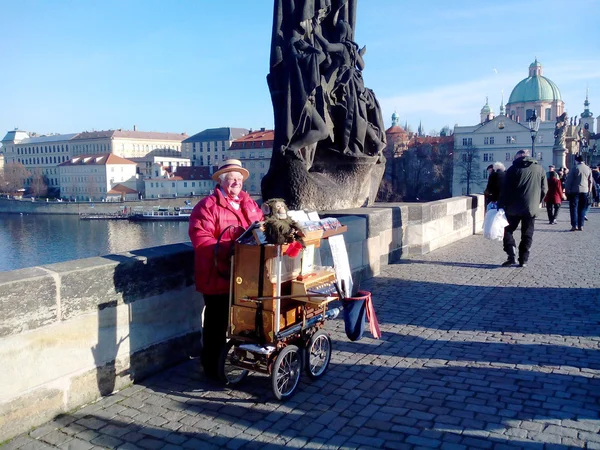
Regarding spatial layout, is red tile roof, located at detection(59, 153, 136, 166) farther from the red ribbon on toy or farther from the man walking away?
the red ribbon on toy

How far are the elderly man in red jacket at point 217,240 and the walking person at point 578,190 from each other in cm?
1183

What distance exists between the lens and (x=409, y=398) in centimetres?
389

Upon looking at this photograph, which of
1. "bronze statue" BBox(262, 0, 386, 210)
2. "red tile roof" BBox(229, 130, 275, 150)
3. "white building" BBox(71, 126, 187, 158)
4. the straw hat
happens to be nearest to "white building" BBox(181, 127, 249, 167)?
"white building" BBox(71, 126, 187, 158)

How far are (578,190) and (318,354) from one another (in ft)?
38.1

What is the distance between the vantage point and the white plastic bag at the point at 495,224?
9406mm

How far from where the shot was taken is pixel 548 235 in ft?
43.2

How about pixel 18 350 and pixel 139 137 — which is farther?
pixel 139 137

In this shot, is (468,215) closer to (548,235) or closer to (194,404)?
(548,235)

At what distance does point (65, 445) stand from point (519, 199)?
747cm

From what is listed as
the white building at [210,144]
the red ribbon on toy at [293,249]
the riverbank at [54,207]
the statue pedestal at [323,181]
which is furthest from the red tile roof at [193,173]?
the red ribbon on toy at [293,249]

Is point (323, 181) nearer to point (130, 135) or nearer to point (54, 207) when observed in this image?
point (54, 207)

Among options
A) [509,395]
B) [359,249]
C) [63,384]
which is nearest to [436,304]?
[359,249]

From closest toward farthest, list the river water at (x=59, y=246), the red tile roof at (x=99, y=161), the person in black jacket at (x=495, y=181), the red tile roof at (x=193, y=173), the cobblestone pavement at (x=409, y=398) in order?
the cobblestone pavement at (x=409, y=398) < the person in black jacket at (x=495, y=181) < the river water at (x=59, y=246) < the red tile roof at (x=193, y=173) < the red tile roof at (x=99, y=161)

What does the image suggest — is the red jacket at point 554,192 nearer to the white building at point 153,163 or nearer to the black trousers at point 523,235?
the black trousers at point 523,235
